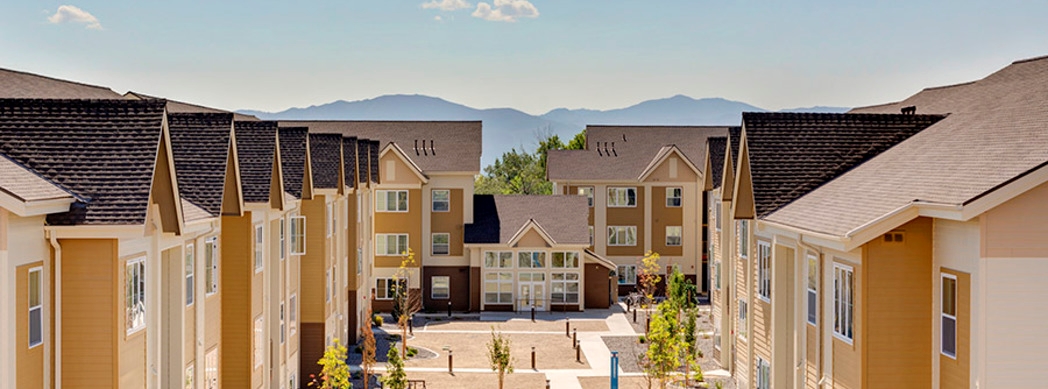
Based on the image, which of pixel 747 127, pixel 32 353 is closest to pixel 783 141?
pixel 747 127

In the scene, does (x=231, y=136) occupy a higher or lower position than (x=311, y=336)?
higher

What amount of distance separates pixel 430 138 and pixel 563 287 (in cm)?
1414

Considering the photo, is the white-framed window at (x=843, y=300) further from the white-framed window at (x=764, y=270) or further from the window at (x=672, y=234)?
the window at (x=672, y=234)

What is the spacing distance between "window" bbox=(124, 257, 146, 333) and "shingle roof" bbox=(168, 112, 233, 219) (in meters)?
3.85

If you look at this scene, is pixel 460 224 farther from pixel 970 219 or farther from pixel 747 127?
pixel 970 219

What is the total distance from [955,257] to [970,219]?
1.04 metres

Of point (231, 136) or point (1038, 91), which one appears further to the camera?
point (231, 136)

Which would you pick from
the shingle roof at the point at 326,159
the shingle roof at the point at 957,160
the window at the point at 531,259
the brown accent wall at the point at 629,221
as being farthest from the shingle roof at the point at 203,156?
the brown accent wall at the point at 629,221

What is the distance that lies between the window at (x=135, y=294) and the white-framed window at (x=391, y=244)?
35.2m

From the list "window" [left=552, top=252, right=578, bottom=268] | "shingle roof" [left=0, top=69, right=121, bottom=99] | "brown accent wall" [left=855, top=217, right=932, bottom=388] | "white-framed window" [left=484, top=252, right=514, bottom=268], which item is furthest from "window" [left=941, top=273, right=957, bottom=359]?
"white-framed window" [left=484, top=252, right=514, bottom=268]

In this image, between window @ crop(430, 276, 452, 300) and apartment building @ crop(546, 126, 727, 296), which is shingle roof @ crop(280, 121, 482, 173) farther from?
apartment building @ crop(546, 126, 727, 296)

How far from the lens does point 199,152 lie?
64.6ft

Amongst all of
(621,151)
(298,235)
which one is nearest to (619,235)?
(621,151)

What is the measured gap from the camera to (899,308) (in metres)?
14.5
